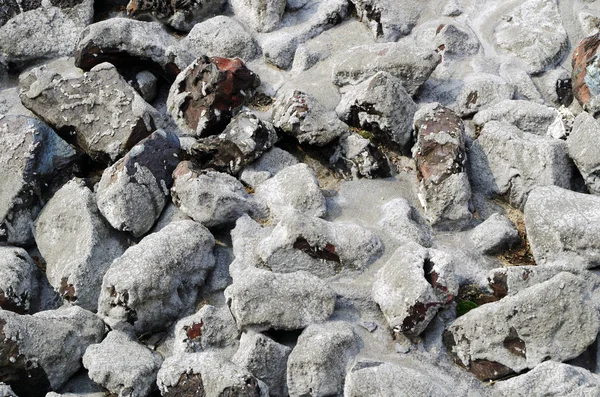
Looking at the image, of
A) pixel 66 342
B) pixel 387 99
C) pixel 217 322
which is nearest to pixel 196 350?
pixel 217 322

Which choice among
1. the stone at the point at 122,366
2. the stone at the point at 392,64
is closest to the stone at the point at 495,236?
the stone at the point at 392,64

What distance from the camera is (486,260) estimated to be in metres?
6.97

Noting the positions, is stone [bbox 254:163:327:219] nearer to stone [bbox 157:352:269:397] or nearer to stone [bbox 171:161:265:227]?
stone [bbox 171:161:265:227]

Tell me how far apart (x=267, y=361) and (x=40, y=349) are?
1969 mm

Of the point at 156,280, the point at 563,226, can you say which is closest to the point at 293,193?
the point at 156,280

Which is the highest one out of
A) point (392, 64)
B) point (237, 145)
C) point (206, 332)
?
point (392, 64)

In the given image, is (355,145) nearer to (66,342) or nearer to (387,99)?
(387,99)

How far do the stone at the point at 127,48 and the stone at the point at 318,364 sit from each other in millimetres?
4245

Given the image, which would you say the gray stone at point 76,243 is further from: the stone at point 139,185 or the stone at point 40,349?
the stone at point 40,349

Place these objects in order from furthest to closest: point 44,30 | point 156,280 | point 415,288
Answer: point 44,30 → point 156,280 → point 415,288

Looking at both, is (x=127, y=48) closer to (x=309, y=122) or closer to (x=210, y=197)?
(x=309, y=122)

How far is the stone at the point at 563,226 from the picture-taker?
6.53m

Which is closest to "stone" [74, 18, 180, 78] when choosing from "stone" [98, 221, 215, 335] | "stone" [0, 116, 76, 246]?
"stone" [0, 116, 76, 246]

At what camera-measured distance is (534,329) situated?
5945 millimetres
